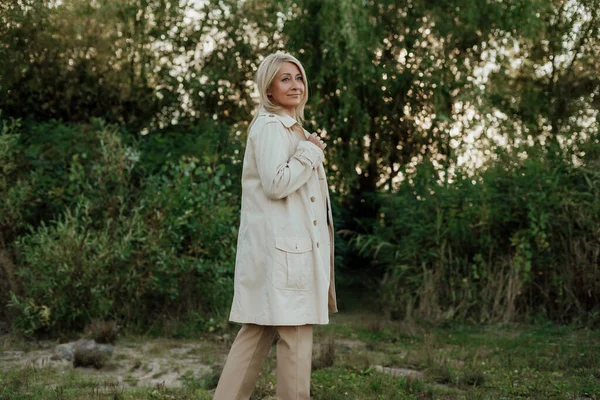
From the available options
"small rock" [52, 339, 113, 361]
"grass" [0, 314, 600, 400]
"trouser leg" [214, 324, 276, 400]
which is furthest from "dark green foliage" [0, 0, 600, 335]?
"trouser leg" [214, 324, 276, 400]

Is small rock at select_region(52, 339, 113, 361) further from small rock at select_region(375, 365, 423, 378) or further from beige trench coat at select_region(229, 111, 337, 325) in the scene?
beige trench coat at select_region(229, 111, 337, 325)

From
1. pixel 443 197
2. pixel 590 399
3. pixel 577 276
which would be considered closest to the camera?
pixel 590 399

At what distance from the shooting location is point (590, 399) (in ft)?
15.0

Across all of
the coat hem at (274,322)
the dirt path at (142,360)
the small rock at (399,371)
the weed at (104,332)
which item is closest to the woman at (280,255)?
the coat hem at (274,322)

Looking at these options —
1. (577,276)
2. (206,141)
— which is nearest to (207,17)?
(206,141)

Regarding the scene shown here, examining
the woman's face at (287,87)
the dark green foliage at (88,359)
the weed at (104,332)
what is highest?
the woman's face at (287,87)

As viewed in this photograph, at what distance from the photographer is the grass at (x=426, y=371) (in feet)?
15.2

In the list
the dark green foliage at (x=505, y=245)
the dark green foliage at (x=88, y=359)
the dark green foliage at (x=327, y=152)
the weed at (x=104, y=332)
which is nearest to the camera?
the dark green foliage at (x=88, y=359)

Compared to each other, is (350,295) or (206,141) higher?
(206,141)

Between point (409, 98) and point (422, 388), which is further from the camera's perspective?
point (409, 98)

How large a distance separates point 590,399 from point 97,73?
7010 millimetres

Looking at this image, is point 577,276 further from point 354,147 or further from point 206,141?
point 206,141

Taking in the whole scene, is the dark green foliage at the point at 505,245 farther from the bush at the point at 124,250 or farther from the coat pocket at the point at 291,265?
the coat pocket at the point at 291,265

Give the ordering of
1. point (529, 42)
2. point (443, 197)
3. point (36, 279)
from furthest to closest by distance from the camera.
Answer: point (529, 42) < point (443, 197) < point (36, 279)
